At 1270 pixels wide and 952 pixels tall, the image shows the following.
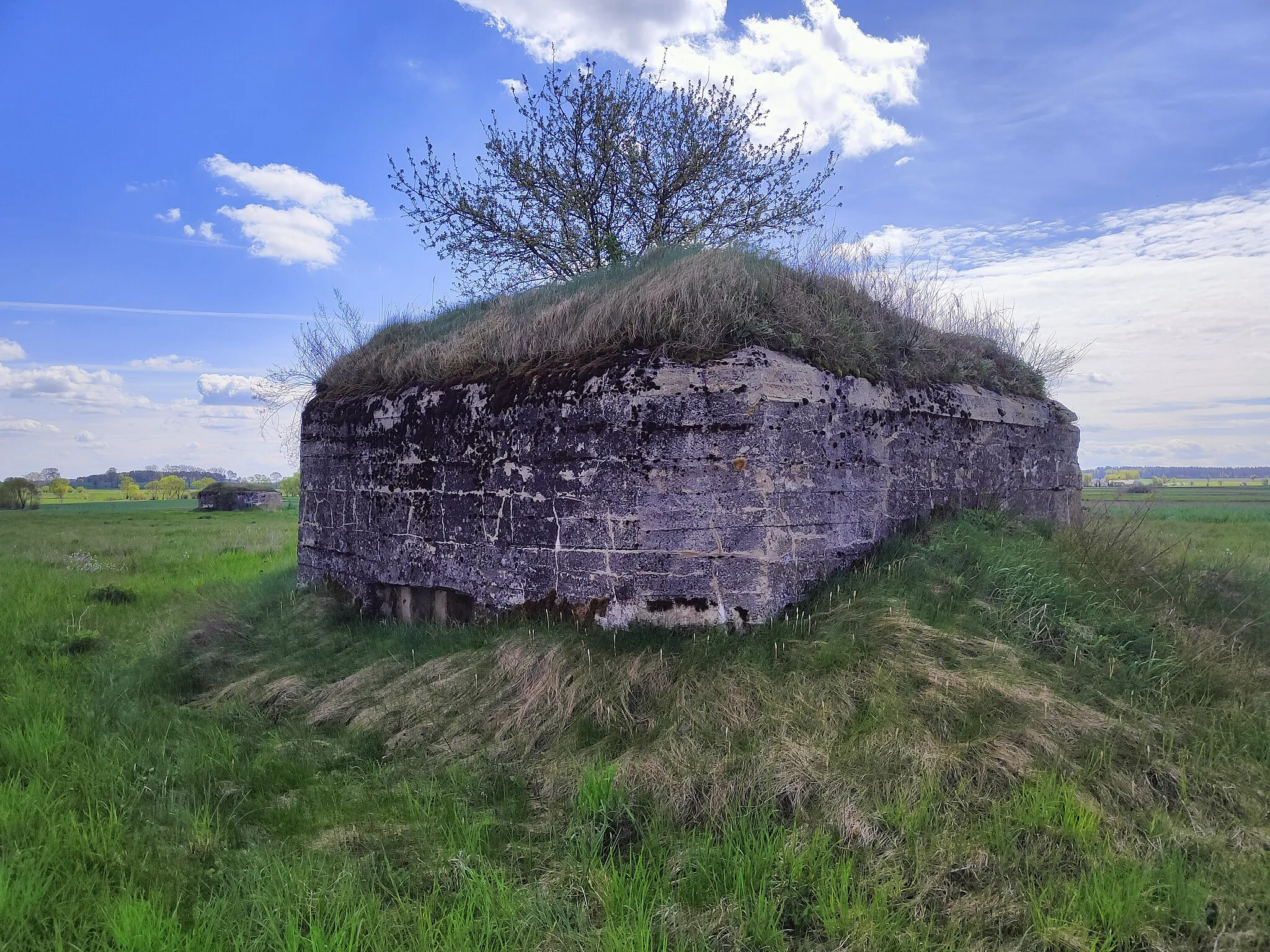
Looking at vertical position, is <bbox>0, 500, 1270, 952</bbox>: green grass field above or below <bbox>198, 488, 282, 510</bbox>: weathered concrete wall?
below

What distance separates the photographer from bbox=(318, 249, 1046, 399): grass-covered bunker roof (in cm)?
504

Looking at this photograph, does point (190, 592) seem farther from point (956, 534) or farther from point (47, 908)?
point (956, 534)

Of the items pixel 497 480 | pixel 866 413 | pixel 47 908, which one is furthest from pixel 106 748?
pixel 866 413

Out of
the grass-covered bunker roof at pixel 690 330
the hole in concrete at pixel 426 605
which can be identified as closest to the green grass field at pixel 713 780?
the hole in concrete at pixel 426 605

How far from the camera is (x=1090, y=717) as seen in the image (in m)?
3.78

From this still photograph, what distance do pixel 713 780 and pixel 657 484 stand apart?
6.19 feet

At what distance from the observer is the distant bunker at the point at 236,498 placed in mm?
33906

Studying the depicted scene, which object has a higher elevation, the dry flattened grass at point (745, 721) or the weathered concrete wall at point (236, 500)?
the weathered concrete wall at point (236, 500)

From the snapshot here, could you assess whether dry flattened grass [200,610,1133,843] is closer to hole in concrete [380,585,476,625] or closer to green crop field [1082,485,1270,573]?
hole in concrete [380,585,476,625]

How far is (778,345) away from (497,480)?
2241mm

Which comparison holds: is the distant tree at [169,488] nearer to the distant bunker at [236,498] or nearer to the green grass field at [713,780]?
the distant bunker at [236,498]

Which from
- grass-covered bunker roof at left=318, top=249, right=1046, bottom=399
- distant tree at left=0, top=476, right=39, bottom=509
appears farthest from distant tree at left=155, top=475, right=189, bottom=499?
→ grass-covered bunker roof at left=318, top=249, right=1046, bottom=399

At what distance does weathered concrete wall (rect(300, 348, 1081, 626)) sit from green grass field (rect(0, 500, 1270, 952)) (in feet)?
1.04

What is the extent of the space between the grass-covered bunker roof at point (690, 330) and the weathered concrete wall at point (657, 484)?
182 mm
